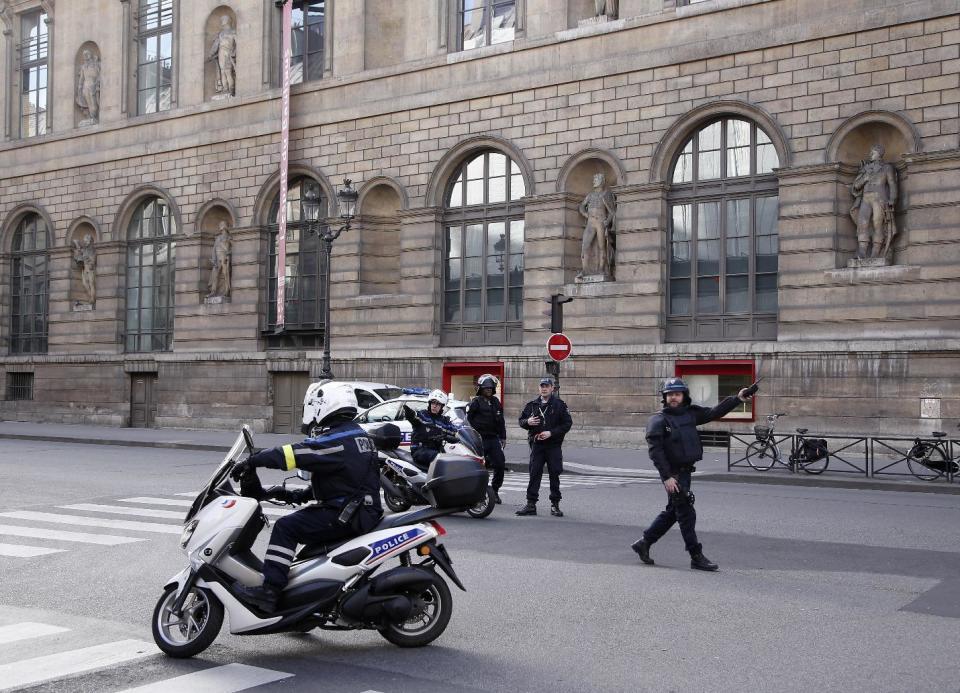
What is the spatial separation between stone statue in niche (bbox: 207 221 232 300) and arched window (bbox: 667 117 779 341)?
1496 cm

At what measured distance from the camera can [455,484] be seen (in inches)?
275

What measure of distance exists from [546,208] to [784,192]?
6136 millimetres

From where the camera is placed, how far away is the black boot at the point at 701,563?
10156 mm

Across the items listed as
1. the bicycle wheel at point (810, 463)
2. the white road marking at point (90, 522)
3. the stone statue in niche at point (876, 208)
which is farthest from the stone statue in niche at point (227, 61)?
the white road marking at point (90, 522)

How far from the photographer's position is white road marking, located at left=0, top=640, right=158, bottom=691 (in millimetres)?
6473

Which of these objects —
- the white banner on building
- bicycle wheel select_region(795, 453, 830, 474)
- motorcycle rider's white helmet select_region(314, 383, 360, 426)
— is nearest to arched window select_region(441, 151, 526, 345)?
the white banner on building

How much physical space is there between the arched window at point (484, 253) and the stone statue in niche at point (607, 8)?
4.39 meters

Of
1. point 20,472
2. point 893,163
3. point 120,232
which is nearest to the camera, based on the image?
point 20,472

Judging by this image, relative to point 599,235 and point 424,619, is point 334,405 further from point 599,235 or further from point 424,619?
point 599,235

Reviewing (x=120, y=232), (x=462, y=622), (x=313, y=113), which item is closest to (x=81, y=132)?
(x=120, y=232)

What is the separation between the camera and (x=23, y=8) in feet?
139

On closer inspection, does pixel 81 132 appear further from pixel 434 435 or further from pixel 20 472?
pixel 434 435

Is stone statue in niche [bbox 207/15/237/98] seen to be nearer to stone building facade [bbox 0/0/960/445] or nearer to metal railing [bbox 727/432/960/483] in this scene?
stone building facade [bbox 0/0/960/445]

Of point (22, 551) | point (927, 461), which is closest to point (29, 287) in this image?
point (22, 551)
